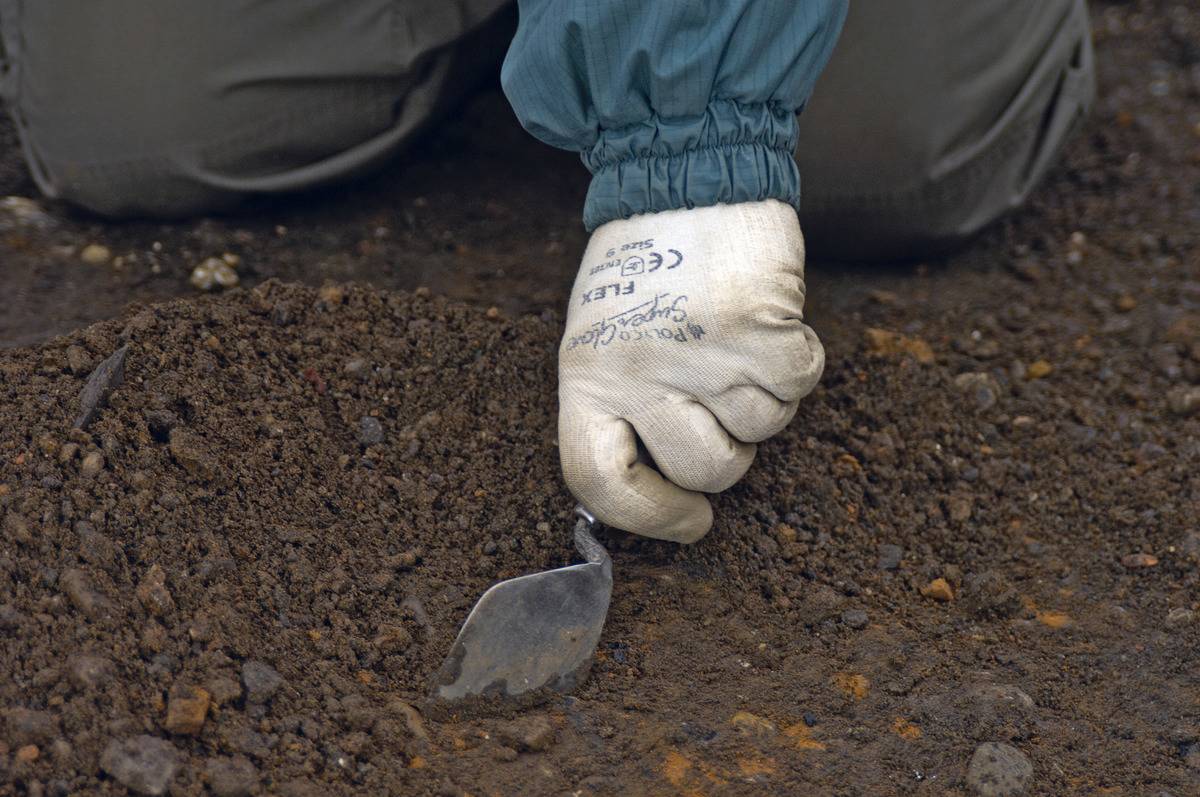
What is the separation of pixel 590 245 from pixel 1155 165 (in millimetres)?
1648

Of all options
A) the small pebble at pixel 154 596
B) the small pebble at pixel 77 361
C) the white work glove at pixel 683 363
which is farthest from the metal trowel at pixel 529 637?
the small pebble at pixel 77 361

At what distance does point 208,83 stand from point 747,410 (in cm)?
126

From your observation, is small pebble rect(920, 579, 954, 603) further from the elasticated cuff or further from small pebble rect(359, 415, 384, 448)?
small pebble rect(359, 415, 384, 448)

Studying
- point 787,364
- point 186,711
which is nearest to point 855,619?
point 787,364

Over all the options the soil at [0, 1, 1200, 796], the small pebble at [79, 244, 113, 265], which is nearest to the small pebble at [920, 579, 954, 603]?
the soil at [0, 1, 1200, 796]

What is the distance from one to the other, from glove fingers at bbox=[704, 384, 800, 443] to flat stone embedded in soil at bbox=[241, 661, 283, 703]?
0.71 meters

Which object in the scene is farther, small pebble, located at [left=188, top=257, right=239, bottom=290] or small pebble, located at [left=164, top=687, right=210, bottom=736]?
small pebble, located at [left=188, top=257, right=239, bottom=290]

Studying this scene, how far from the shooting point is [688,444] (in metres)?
1.52

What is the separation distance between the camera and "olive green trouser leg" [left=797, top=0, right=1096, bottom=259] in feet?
6.63

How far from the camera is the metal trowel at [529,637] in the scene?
1396mm

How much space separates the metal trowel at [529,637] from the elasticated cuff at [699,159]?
0.56 m

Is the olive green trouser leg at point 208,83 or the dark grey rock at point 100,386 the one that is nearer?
the dark grey rock at point 100,386

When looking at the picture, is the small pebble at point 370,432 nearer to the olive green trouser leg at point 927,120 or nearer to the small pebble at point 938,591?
the small pebble at point 938,591

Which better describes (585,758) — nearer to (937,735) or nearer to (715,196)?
(937,735)
